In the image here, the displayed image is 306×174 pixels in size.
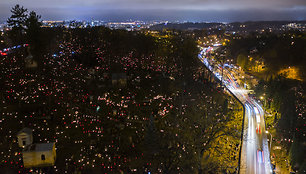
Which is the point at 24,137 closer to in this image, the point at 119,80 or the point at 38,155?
the point at 38,155

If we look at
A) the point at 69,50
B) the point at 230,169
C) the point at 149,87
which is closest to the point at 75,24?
the point at 69,50

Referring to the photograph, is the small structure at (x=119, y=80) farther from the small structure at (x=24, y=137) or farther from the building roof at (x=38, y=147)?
the building roof at (x=38, y=147)

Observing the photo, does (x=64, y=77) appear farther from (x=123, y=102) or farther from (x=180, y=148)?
(x=180, y=148)

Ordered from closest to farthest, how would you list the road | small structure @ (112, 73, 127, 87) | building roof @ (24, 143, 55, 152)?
building roof @ (24, 143, 55, 152), the road, small structure @ (112, 73, 127, 87)

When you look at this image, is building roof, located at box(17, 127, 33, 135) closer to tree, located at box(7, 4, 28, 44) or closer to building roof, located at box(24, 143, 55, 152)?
building roof, located at box(24, 143, 55, 152)

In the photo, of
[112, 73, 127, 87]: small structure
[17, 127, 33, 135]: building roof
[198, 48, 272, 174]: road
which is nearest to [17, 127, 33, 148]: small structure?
[17, 127, 33, 135]: building roof

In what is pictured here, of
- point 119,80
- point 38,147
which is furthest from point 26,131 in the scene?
point 119,80

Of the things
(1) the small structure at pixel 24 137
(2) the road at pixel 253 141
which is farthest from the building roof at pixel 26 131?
(2) the road at pixel 253 141
